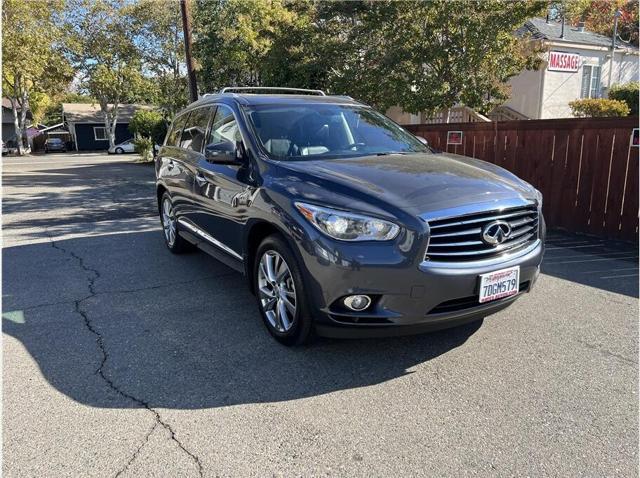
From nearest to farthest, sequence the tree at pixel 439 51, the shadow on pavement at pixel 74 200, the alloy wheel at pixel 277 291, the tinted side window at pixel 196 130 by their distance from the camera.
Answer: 1. the alloy wheel at pixel 277 291
2. the tinted side window at pixel 196 130
3. the shadow on pavement at pixel 74 200
4. the tree at pixel 439 51

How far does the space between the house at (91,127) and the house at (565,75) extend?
4413 cm

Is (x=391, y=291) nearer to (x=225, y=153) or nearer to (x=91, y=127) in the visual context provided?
(x=225, y=153)

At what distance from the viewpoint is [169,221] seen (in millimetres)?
6629

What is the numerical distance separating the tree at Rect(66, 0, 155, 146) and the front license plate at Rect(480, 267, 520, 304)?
134 feet

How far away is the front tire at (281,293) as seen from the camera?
3.49 meters

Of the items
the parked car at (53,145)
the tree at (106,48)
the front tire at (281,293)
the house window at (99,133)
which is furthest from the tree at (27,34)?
the front tire at (281,293)

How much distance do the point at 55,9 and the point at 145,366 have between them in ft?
120

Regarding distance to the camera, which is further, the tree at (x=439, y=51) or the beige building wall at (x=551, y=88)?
the beige building wall at (x=551, y=88)

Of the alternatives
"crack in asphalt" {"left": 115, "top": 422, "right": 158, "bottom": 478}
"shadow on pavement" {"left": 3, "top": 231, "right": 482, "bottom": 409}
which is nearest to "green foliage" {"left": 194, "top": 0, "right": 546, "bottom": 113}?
"shadow on pavement" {"left": 3, "top": 231, "right": 482, "bottom": 409}

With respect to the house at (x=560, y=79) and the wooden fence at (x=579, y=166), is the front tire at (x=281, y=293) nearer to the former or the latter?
the wooden fence at (x=579, y=166)

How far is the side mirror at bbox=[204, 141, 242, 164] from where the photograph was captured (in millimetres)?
4160

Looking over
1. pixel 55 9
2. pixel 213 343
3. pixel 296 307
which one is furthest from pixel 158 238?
pixel 55 9

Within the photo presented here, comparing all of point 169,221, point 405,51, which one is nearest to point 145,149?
point 405,51

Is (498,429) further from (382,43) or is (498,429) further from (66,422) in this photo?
(382,43)
